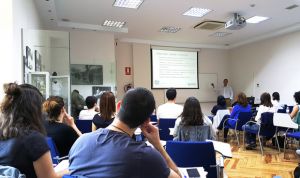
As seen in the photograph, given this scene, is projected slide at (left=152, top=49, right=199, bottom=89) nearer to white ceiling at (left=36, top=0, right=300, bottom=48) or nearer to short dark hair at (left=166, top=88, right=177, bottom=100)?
white ceiling at (left=36, top=0, right=300, bottom=48)

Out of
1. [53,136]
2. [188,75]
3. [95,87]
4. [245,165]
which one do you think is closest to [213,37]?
[188,75]

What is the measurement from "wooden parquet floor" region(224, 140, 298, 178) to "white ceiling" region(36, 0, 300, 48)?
3205 millimetres

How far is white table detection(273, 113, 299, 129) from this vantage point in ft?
14.0

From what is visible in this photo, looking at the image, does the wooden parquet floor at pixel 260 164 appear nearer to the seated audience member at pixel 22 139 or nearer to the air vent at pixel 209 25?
the seated audience member at pixel 22 139

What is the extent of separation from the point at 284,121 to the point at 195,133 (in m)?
2.54

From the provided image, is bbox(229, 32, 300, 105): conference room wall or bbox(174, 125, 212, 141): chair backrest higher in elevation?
bbox(229, 32, 300, 105): conference room wall

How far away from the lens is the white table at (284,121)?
14.0 feet

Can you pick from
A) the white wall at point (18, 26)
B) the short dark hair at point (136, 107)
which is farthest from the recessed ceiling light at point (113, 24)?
the short dark hair at point (136, 107)

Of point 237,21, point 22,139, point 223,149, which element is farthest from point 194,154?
point 237,21

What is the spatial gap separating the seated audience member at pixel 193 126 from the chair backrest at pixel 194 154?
2.03 ft

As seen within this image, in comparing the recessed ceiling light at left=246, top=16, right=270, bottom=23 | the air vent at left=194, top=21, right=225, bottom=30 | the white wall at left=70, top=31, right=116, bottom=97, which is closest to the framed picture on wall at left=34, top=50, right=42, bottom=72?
the white wall at left=70, top=31, right=116, bottom=97

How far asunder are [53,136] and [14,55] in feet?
5.13

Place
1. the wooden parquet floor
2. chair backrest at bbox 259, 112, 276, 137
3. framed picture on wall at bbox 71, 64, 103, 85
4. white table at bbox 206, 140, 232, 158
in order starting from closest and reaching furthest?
white table at bbox 206, 140, 232, 158 < the wooden parquet floor < chair backrest at bbox 259, 112, 276, 137 < framed picture on wall at bbox 71, 64, 103, 85

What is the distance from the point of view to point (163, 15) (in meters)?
6.17
